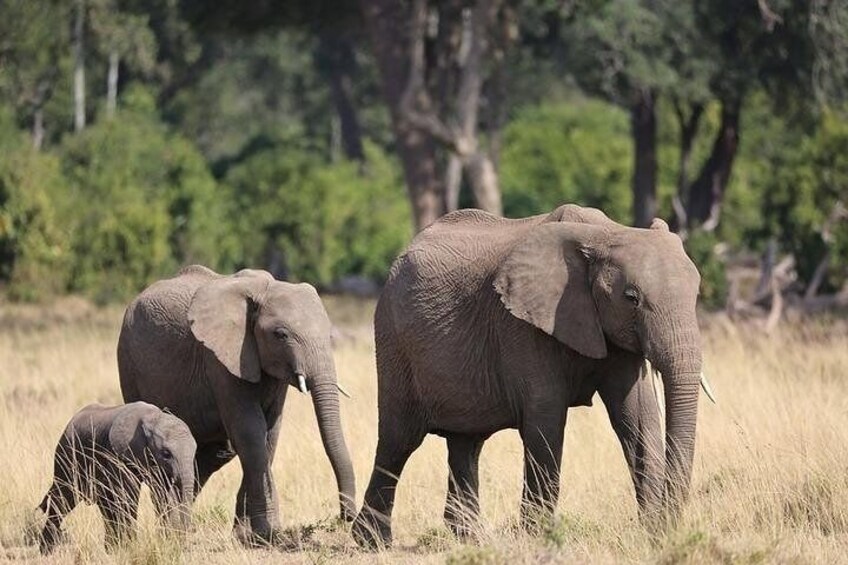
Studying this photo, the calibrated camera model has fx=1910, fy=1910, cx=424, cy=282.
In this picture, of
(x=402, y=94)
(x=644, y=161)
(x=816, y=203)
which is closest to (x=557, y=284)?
(x=402, y=94)

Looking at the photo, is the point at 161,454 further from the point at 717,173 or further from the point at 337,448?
the point at 717,173

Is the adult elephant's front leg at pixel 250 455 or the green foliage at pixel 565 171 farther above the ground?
the adult elephant's front leg at pixel 250 455

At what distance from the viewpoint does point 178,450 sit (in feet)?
31.8

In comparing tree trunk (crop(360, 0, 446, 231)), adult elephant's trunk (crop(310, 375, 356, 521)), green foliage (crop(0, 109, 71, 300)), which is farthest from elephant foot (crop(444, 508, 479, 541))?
green foliage (crop(0, 109, 71, 300))

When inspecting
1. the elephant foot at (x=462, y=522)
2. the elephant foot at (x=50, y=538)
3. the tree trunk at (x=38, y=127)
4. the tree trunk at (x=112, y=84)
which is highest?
the elephant foot at (x=462, y=522)

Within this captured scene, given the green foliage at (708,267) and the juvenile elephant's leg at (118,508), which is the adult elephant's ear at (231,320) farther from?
the green foliage at (708,267)

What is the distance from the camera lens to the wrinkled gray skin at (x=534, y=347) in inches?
357

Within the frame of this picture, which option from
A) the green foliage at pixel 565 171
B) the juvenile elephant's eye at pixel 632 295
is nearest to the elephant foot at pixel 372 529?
the juvenile elephant's eye at pixel 632 295

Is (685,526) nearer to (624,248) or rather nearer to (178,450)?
(624,248)

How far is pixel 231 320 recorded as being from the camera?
10602 millimetres

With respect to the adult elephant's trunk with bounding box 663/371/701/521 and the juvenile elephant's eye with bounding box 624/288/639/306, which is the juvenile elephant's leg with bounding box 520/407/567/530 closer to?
the adult elephant's trunk with bounding box 663/371/701/521

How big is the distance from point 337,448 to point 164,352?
1605mm

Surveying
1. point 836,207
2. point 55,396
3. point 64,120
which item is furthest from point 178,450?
point 64,120

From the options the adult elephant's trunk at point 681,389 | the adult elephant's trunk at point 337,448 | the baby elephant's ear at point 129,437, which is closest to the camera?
the adult elephant's trunk at point 681,389
